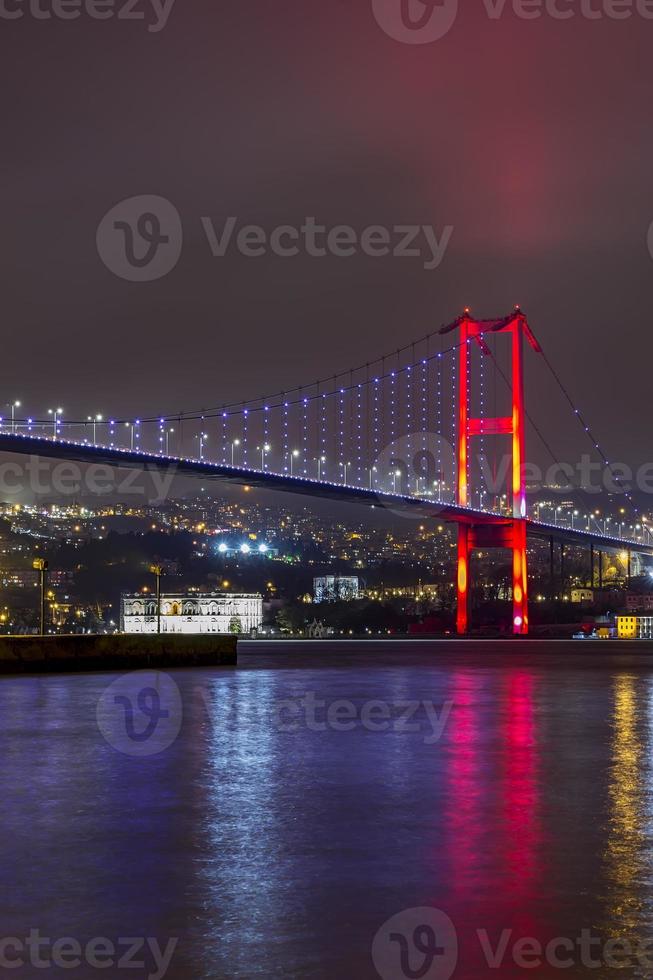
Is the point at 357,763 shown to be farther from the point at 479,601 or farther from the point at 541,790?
the point at 479,601

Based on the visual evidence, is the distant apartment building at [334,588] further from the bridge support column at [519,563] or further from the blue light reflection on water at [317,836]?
the blue light reflection on water at [317,836]

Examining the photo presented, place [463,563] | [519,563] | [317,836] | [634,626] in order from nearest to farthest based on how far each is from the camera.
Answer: [317,836]
[519,563]
[463,563]
[634,626]

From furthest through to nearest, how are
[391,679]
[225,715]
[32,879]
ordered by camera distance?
[391,679] → [225,715] → [32,879]

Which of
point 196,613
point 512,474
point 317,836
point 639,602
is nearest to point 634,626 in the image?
point 639,602

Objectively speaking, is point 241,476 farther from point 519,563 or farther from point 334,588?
point 334,588

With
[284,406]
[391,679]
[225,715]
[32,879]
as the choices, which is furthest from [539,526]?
[32,879]

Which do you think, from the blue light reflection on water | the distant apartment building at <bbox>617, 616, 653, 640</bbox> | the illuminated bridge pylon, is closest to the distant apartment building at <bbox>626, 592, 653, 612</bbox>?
the distant apartment building at <bbox>617, 616, 653, 640</bbox>
